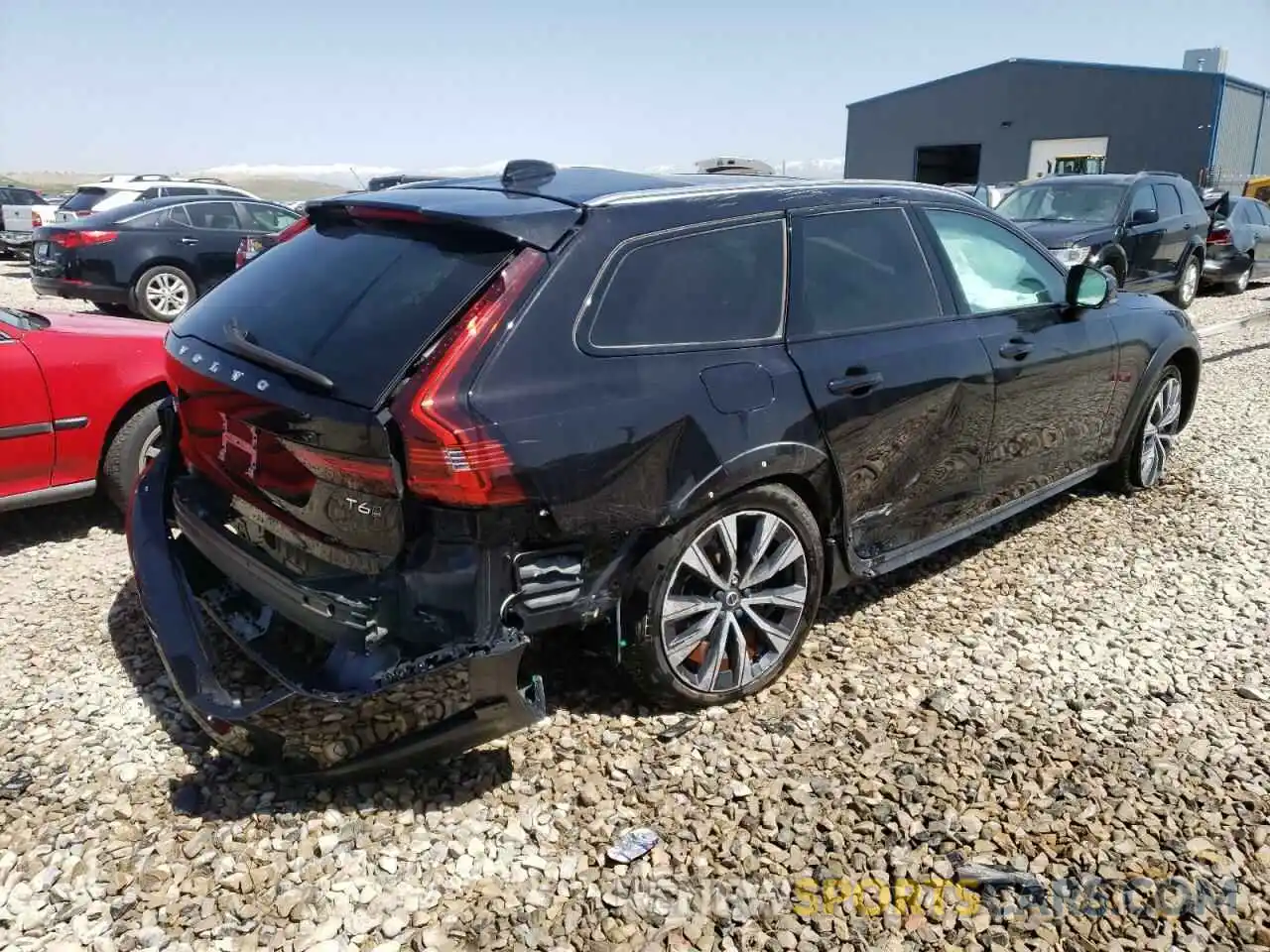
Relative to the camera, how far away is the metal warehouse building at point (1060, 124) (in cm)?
2872

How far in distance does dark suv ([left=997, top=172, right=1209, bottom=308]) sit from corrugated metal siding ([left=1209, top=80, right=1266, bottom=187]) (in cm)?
1944

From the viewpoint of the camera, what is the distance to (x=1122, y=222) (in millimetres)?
11070

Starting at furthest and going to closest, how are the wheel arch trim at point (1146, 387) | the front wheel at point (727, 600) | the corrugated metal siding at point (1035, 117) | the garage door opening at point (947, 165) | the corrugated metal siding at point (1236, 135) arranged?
the garage door opening at point (947, 165) < the corrugated metal siding at point (1035, 117) < the corrugated metal siding at point (1236, 135) < the wheel arch trim at point (1146, 387) < the front wheel at point (727, 600)

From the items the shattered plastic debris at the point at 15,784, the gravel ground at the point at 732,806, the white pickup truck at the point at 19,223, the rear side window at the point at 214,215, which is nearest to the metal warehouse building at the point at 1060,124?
the rear side window at the point at 214,215

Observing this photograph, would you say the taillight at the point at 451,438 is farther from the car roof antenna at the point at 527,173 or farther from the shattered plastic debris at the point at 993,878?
the shattered plastic debris at the point at 993,878

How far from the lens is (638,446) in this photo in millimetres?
2691

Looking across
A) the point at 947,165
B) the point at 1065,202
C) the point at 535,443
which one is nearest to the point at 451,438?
the point at 535,443

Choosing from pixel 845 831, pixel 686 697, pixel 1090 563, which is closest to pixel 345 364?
pixel 686 697

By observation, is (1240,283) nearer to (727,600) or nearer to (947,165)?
(727,600)

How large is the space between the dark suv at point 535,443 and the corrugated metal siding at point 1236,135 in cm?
3077

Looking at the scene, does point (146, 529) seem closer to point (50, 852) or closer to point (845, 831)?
point (50, 852)

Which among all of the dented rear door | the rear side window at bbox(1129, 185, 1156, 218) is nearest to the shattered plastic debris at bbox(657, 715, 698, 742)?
the dented rear door

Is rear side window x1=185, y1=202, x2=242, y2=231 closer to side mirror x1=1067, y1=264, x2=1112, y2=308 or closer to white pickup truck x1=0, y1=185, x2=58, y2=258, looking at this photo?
white pickup truck x1=0, y1=185, x2=58, y2=258

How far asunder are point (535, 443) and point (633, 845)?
1.11 meters
